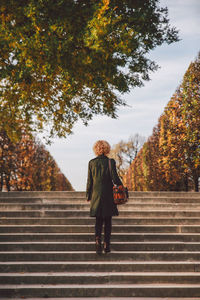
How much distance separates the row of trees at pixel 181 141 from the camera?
18.2 metres

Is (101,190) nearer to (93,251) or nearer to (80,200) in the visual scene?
(93,251)

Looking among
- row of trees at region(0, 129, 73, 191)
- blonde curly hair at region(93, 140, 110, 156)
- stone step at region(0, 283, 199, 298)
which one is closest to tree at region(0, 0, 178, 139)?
blonde curly hair at region(93, 140, 110, 156)

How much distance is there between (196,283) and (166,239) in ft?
4.75

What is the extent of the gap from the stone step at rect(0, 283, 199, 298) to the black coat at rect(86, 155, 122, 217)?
4.11 feet

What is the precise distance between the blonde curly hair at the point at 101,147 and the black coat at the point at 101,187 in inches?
3.1

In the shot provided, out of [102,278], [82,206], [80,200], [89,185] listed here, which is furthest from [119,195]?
[80,200]

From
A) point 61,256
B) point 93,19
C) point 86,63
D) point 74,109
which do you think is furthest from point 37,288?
A: point 74,109

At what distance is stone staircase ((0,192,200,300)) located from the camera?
218 inches

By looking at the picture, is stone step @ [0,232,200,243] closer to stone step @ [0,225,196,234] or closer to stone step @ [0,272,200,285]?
stone step @ [0,225,196,234]

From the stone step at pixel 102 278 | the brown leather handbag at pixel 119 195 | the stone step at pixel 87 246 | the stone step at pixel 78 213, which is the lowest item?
the stone step at pixel 102 278

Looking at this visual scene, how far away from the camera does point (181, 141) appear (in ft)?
67.5

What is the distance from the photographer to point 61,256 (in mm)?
6488

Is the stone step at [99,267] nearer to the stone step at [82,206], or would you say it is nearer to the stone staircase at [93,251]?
the stone staircase at [93,251]

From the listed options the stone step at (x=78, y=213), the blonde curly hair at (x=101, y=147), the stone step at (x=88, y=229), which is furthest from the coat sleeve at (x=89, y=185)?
the stone step at (x=78, y=213)
